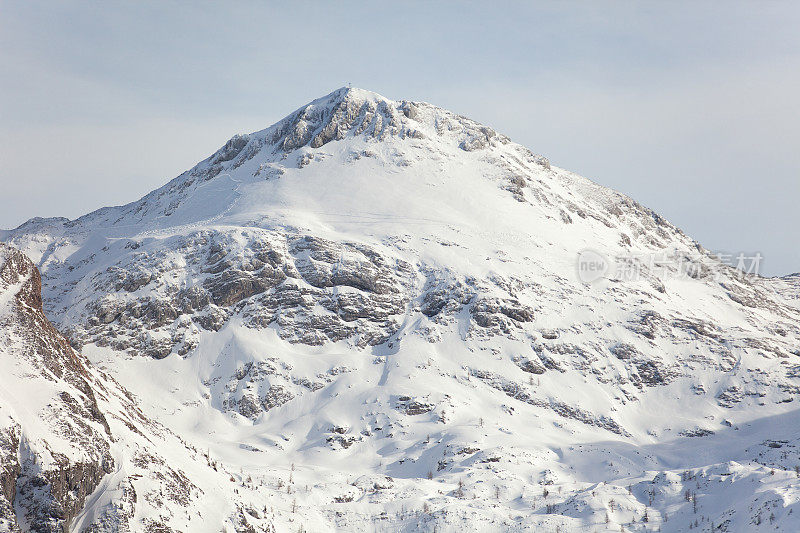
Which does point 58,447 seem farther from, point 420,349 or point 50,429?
point 420,349

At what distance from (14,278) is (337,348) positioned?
194 ft

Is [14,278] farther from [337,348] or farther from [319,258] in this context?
[319,258]

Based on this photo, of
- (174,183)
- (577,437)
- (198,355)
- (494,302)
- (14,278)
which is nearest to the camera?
(14,278)

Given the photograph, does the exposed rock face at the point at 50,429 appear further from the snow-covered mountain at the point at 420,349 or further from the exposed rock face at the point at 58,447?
the snow-covered mountain at the point at 420,349

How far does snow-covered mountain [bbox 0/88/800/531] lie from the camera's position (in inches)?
2293

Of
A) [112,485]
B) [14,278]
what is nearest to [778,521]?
[112,485]

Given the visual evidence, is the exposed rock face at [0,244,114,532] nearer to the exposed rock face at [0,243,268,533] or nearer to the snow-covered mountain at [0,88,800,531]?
the exposed rock face at [0,243,268,533]

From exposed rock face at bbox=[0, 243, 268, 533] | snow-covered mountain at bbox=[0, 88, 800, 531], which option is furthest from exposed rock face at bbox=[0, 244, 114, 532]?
snow-covered mountain at bbox=[0, 88, 800, 531]

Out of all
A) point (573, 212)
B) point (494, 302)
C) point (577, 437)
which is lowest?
point (577, 437)

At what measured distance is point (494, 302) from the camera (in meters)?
106

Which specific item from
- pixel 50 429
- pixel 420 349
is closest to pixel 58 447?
pixel 50 429

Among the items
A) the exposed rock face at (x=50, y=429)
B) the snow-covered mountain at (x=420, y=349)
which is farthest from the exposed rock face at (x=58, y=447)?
the snow-covered mountain at (x=420, y=349)

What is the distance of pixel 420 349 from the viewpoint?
97.9 meters

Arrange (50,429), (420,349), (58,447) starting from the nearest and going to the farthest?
(58,447) → (50,429) → (420,349)
